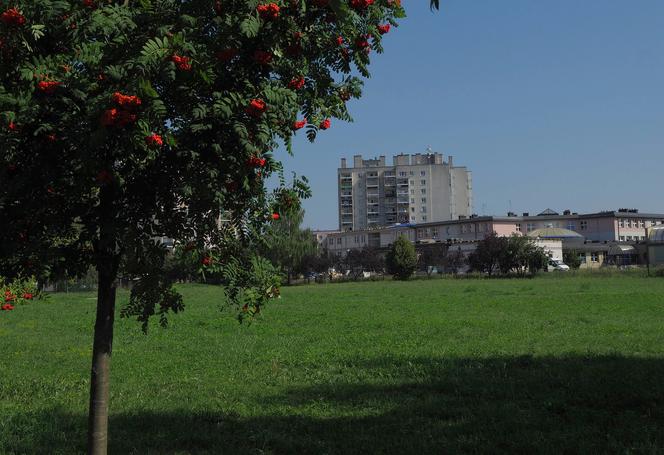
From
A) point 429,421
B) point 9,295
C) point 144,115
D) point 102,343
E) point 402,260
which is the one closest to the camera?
point 144,115

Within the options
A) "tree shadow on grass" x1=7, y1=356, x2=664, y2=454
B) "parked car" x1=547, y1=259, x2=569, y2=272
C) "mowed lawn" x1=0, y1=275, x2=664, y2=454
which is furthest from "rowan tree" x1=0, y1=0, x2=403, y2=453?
"parked car" x1=547, y1=259, x2=569, y2=272

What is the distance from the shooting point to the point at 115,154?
3760 mm

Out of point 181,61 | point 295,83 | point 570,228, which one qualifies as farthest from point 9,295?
point 570,228

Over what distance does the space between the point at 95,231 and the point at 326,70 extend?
181 cm

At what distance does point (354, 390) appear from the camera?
9656mm

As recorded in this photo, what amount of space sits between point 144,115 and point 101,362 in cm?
198

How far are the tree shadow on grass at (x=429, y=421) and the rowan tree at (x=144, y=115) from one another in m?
2.64

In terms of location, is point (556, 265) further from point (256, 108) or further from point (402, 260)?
point (256, 108)

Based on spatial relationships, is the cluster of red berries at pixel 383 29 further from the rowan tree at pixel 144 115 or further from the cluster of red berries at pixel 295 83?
the cluster of red berries at pixel 295 83

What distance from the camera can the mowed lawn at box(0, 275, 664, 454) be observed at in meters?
6.85

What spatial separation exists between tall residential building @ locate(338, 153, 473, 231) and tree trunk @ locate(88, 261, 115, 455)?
15434 cm

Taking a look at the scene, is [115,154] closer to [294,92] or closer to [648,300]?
[294,92]

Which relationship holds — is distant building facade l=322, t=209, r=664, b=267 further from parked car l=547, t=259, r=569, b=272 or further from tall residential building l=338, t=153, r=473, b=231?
tall residential building l=338, t=153, r=473, b=231

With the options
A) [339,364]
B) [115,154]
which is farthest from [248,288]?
[339,364]
